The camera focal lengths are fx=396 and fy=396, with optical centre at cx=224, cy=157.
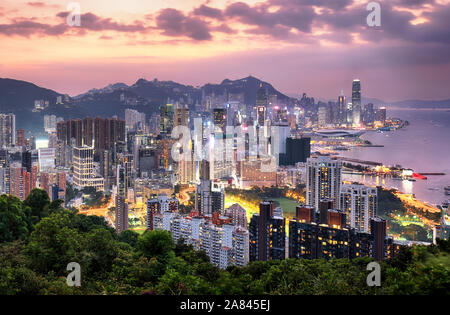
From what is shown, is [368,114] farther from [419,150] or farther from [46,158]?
[46,158]

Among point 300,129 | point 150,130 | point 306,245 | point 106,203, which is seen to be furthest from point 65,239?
point 150,130

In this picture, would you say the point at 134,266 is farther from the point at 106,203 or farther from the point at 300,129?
the point at 300,129

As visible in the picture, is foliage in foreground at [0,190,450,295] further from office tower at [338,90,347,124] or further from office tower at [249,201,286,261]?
office tower at [338,90,347,124]

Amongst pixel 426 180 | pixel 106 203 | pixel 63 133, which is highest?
pixel 63 133

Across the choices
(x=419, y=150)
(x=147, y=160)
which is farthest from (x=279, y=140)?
(x=419, y=150)

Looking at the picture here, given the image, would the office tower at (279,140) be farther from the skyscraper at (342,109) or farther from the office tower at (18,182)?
the office tower at (18,182)

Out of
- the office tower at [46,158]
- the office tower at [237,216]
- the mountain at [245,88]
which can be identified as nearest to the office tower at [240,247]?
the office tower at [237,216]
